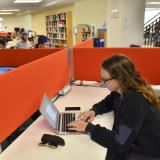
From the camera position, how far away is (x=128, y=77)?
1350mm

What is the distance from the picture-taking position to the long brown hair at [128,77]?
1.31m

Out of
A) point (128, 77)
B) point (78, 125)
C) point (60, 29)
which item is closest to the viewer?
point (128, 77)

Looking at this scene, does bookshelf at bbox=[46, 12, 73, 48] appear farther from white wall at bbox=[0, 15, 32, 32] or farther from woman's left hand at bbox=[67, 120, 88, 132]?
woman's left hand at bbox=[67, 120, 88, 132]

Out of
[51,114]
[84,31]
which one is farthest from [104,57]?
[84,31]

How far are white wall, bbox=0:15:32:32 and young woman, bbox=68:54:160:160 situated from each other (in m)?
16.9

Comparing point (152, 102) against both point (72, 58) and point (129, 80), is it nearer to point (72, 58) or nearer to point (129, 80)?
point (129, 80)

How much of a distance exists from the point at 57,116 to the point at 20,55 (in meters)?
1.16

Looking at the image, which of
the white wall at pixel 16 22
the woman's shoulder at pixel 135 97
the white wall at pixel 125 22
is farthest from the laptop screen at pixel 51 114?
the white wall at pixel 16 22

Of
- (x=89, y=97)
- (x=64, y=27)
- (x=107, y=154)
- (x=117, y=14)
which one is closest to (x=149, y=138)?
(x=107, y=154)

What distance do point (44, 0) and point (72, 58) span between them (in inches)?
249

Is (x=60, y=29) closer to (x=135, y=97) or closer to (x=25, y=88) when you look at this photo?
(x=25, y=88)

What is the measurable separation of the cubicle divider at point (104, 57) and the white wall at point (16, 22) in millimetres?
15775

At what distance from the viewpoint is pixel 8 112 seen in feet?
4.55

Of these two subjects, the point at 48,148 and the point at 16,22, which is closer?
the point at 48,148
